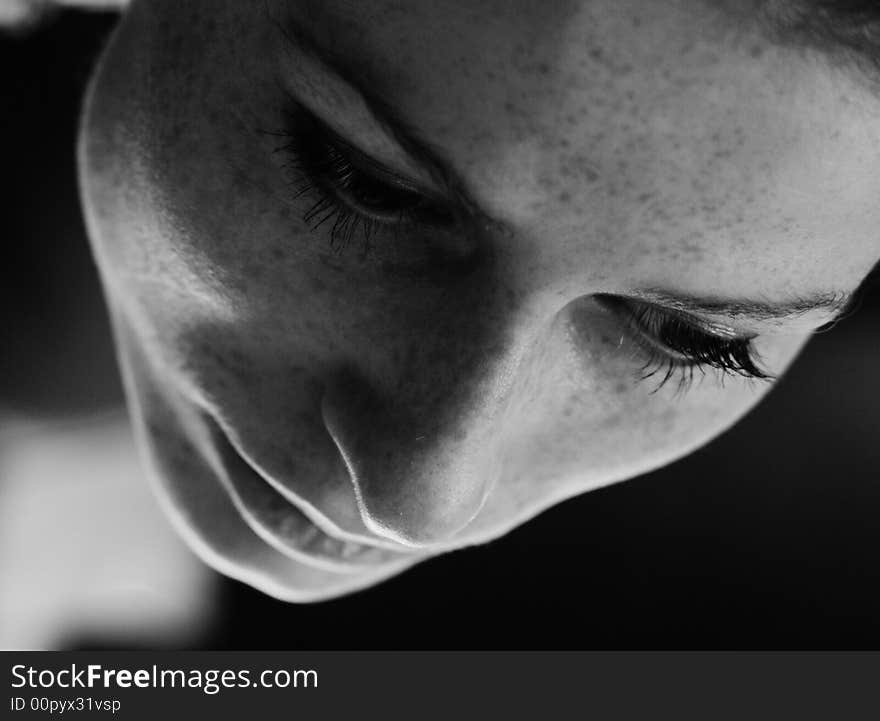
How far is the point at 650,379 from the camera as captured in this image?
2.32ft

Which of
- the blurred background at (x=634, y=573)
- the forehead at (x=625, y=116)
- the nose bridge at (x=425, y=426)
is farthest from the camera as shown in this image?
the blurred background at (x=634, y=573)

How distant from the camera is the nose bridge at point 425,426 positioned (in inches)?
23.0

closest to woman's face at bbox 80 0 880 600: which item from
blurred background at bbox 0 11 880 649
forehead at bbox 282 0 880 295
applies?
forehead at bbox 282 0 880 295

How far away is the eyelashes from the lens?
560 millimetres

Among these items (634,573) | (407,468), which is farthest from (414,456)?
(634,573)

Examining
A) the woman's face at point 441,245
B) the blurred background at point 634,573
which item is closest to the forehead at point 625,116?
the woman's face at point 441,245

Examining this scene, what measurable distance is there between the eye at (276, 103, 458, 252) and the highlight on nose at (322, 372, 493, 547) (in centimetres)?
11

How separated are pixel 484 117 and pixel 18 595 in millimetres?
1580

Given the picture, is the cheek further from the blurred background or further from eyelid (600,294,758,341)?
the blurred background

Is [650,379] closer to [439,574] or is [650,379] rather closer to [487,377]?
[487,377]

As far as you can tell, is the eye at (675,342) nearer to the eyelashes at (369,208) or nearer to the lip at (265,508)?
the eyelashes at (369,208)

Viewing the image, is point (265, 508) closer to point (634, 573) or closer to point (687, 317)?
point (687, 317)

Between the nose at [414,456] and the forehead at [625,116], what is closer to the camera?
the forehead at [625,116]
